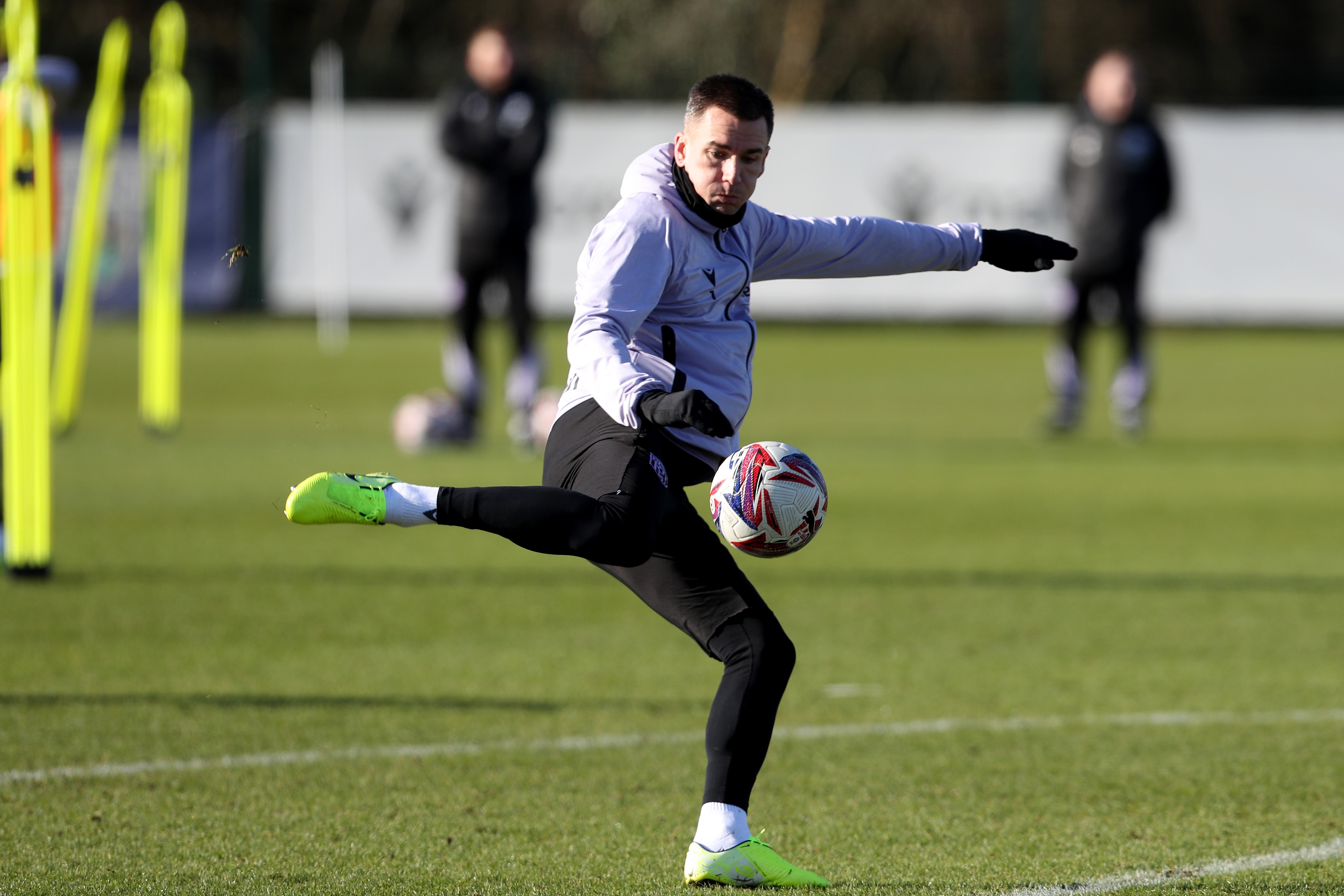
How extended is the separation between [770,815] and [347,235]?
63.3ft

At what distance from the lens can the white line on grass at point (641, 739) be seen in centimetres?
543

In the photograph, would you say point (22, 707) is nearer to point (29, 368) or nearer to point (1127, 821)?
point (29, 368)

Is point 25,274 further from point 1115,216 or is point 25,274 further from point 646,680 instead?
point 1115,216

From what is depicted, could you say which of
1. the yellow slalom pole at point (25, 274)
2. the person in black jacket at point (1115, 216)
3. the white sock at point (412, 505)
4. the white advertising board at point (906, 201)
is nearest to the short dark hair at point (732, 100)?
the white sock at point (412, 505)

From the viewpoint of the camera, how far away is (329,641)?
7.42 meters

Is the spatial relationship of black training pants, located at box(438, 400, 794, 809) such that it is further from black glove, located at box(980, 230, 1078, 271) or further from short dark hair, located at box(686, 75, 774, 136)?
black glove, located at box(980, 230, 1078, 271)

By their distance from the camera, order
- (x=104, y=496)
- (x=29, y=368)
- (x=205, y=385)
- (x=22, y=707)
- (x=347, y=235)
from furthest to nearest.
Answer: (x=347, y=235) < (x=205, y=385) < (x=104, y=496) < (x=29, y=368) < (x=22, y=707)

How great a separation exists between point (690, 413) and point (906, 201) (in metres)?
20.0

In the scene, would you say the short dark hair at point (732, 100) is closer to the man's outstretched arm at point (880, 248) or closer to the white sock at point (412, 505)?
the man's outstretched arm at point (880, 248)

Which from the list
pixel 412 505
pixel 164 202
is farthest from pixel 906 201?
pixel 412 505

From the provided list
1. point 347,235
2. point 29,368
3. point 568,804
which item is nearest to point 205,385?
point 347,235

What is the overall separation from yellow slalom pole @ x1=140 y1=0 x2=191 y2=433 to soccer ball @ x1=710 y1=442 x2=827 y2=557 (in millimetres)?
9504

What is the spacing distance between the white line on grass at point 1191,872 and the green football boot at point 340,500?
1729 millimetres

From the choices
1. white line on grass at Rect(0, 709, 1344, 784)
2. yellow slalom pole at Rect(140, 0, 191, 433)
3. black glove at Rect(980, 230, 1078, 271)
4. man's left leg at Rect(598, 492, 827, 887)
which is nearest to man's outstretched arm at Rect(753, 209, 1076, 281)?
black glove at Rect(980, 230, 1078, 271)
